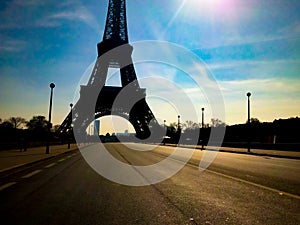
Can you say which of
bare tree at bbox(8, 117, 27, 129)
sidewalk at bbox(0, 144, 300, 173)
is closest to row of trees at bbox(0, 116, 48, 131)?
bare tree at bbox(8, 117, 27, 129)

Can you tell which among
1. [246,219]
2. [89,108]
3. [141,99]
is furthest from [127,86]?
[246,219]

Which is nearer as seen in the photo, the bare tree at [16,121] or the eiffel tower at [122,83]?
the eiffel tower at [122,83]

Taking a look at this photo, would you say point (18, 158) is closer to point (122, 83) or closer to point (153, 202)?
point (153, 202)

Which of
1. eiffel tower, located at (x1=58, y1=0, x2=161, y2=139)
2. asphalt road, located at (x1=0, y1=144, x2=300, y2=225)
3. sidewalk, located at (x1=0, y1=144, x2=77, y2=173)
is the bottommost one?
sidewalk, located at (x1=0, y1=144, x2=77, y2=173)

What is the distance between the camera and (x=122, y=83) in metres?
63.6

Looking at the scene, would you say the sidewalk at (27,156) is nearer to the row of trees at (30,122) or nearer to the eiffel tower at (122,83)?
the eiffel tower at (122,83)

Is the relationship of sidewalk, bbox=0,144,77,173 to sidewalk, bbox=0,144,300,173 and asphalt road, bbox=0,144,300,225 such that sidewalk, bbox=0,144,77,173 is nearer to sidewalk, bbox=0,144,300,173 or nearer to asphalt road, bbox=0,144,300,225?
sidewalk, bbox=0,144,300,173

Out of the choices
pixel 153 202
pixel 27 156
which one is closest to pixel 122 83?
pixel 27 156

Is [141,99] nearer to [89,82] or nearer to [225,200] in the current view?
[89,82]

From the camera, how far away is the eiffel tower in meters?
62.2

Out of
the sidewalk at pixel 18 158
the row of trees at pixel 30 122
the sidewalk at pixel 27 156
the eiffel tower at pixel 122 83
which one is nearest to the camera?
the sidewalk at pixel 18 158

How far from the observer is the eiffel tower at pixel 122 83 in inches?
2448

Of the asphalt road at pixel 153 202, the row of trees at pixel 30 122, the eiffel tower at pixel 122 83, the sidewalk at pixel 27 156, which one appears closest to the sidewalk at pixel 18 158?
the sidewalk at pixel 27 156

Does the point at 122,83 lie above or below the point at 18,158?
above
